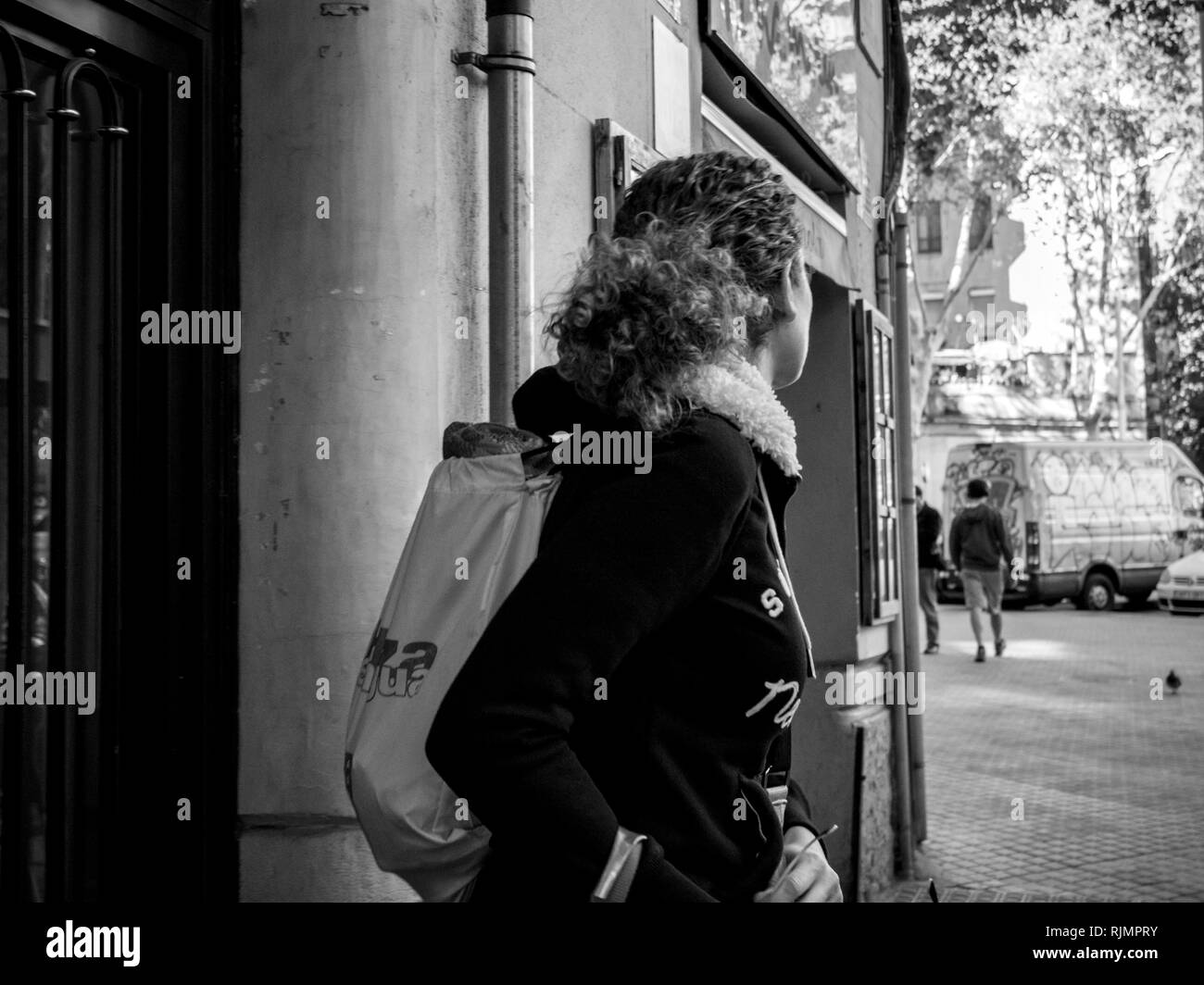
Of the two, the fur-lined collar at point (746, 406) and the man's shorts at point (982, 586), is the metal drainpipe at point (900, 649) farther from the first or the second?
the man's shorts at point (982, 586)

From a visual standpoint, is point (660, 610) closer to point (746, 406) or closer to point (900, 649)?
point (746, 406)

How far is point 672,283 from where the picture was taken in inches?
63.6

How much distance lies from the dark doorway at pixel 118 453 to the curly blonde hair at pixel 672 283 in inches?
47.1

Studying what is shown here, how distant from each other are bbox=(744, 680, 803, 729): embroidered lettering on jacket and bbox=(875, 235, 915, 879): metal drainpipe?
5436 millimetres

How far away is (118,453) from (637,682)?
4.79 ft

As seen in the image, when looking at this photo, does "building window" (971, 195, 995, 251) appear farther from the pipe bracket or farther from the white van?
the pipe bracket

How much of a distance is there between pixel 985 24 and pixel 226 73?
1807 centimetres

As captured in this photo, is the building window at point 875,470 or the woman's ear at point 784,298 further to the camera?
the building window at point 875,470

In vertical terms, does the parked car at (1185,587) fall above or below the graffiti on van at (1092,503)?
below

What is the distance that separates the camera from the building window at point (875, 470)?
6.61 meters

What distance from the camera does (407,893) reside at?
2893mm

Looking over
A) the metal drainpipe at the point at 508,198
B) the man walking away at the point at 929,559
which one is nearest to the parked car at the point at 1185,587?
the man walking away at the point at 929,559

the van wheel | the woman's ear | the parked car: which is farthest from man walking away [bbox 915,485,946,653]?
the woman's ear
